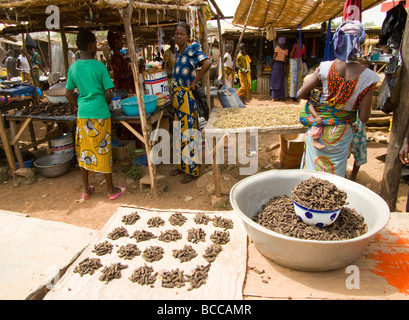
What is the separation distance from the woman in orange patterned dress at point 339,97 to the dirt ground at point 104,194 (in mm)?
1762

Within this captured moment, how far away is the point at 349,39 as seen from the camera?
238 centimetres

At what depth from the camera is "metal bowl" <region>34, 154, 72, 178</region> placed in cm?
524

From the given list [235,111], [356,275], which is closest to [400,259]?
[356,275]

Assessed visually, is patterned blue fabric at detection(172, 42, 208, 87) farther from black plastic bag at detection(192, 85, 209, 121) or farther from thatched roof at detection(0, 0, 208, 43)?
thatched roof at detection(0, 0, 208, 43)

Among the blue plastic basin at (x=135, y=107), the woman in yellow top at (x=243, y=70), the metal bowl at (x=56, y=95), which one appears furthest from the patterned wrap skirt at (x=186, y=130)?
the woman in yellow top at (x=243, y=70)

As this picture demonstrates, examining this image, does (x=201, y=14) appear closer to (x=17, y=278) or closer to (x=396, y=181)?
(x=396, y=181)

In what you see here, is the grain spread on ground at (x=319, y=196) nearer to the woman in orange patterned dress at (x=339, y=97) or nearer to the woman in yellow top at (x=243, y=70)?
the woman in orange patterned dress at (x=339, y=97)

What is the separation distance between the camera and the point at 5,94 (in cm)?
620

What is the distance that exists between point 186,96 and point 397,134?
2809 mm

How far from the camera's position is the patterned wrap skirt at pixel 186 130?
14.4 ft

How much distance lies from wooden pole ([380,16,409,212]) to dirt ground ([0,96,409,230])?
142 cm

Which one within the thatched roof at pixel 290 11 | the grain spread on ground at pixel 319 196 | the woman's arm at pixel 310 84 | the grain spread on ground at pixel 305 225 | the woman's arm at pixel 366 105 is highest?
the thatched roof at pixel 290 11

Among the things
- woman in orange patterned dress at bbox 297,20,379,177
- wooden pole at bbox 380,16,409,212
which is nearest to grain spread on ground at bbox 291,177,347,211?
woman in orange patterned dress at bbox 297,20,379,177
